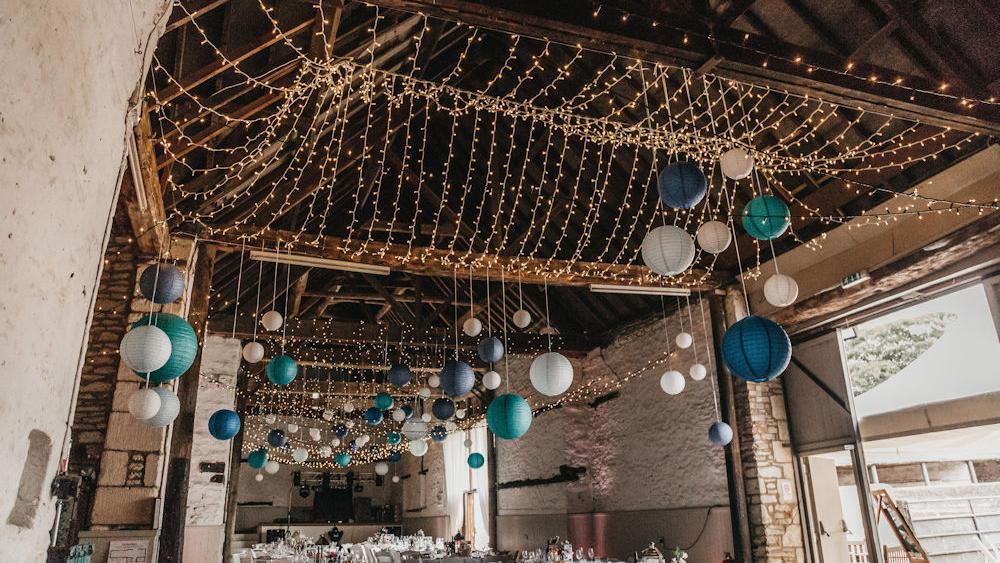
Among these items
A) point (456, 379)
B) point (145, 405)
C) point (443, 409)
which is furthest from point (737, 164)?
point (443, 409)

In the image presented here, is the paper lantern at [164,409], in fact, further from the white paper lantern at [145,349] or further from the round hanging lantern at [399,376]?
the round hanging lantern at [399,376]

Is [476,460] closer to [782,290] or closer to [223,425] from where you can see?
[223,425]

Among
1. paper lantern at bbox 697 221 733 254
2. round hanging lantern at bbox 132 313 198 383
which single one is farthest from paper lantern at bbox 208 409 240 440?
paper lantern at bbox 697 221 733 254

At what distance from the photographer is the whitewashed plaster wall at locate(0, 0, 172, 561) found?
4.54ft

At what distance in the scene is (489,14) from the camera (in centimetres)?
323

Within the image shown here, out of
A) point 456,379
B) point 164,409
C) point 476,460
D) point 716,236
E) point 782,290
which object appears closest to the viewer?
point 164,409

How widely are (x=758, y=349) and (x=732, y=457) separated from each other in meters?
3.45

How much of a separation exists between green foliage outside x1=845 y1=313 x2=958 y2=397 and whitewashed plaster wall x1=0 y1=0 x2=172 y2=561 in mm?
6283

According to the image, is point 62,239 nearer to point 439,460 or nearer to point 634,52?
point 634,52

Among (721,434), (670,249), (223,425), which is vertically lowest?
(721,434)

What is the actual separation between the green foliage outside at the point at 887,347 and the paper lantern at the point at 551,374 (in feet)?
10.9

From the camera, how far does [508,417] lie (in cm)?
448

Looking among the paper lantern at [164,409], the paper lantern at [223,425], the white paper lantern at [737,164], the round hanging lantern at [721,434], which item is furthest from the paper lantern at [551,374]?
the paper lantern at [223,425]

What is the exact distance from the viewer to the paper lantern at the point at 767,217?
4001mm
